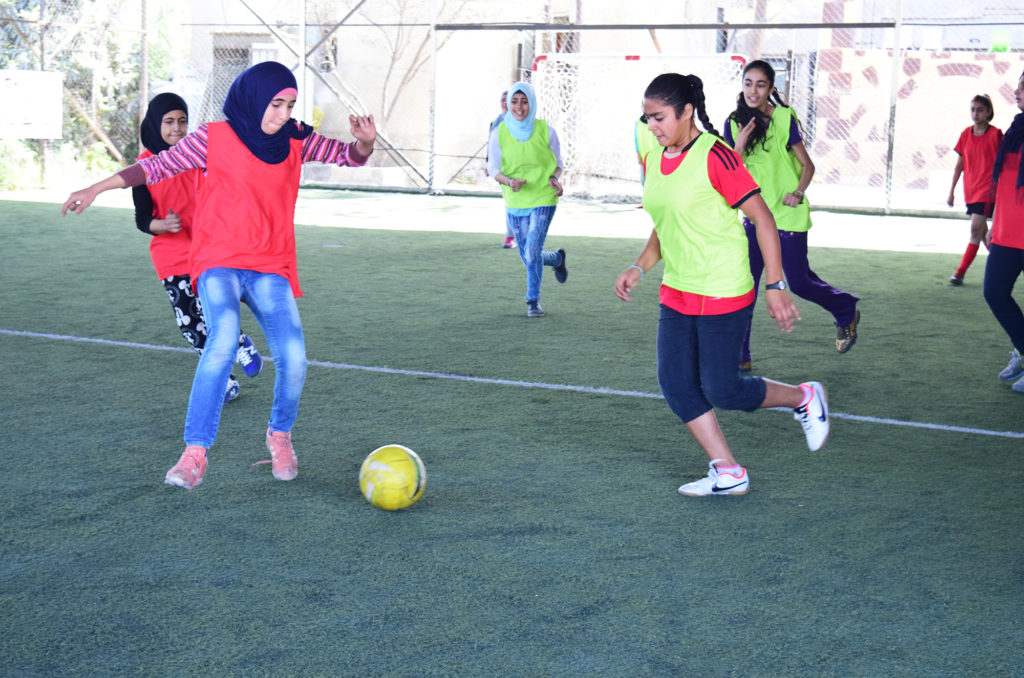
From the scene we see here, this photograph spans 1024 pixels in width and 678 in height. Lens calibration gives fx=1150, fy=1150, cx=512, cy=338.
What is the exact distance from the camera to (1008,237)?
6824mm

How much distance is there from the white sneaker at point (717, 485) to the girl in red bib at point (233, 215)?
6.02 feet

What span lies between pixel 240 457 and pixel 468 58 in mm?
22357

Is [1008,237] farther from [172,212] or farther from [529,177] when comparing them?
[172,212]

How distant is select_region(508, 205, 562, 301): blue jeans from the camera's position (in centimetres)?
952

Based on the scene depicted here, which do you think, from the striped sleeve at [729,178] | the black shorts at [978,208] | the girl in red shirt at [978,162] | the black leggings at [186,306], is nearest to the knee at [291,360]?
the black leggings at [186,306]

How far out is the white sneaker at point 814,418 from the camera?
16.6 ft

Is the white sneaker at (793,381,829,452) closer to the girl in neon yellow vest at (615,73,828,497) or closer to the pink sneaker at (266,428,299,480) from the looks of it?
the girl in neon yellow vest at (615,73,828,497)

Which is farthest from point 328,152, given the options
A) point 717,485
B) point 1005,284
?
point 1005,284

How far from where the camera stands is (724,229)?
4.66m

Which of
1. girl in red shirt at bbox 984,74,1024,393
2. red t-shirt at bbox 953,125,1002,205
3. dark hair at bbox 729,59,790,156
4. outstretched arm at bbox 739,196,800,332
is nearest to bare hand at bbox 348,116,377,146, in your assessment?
outstretched arm at bbox 739,196,800,332

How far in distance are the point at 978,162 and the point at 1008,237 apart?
5.85 metres

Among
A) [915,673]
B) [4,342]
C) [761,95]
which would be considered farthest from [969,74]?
[915,673]

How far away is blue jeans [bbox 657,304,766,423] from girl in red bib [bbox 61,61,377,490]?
63.1 inches

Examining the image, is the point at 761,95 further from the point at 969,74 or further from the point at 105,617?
the point at 969,74
